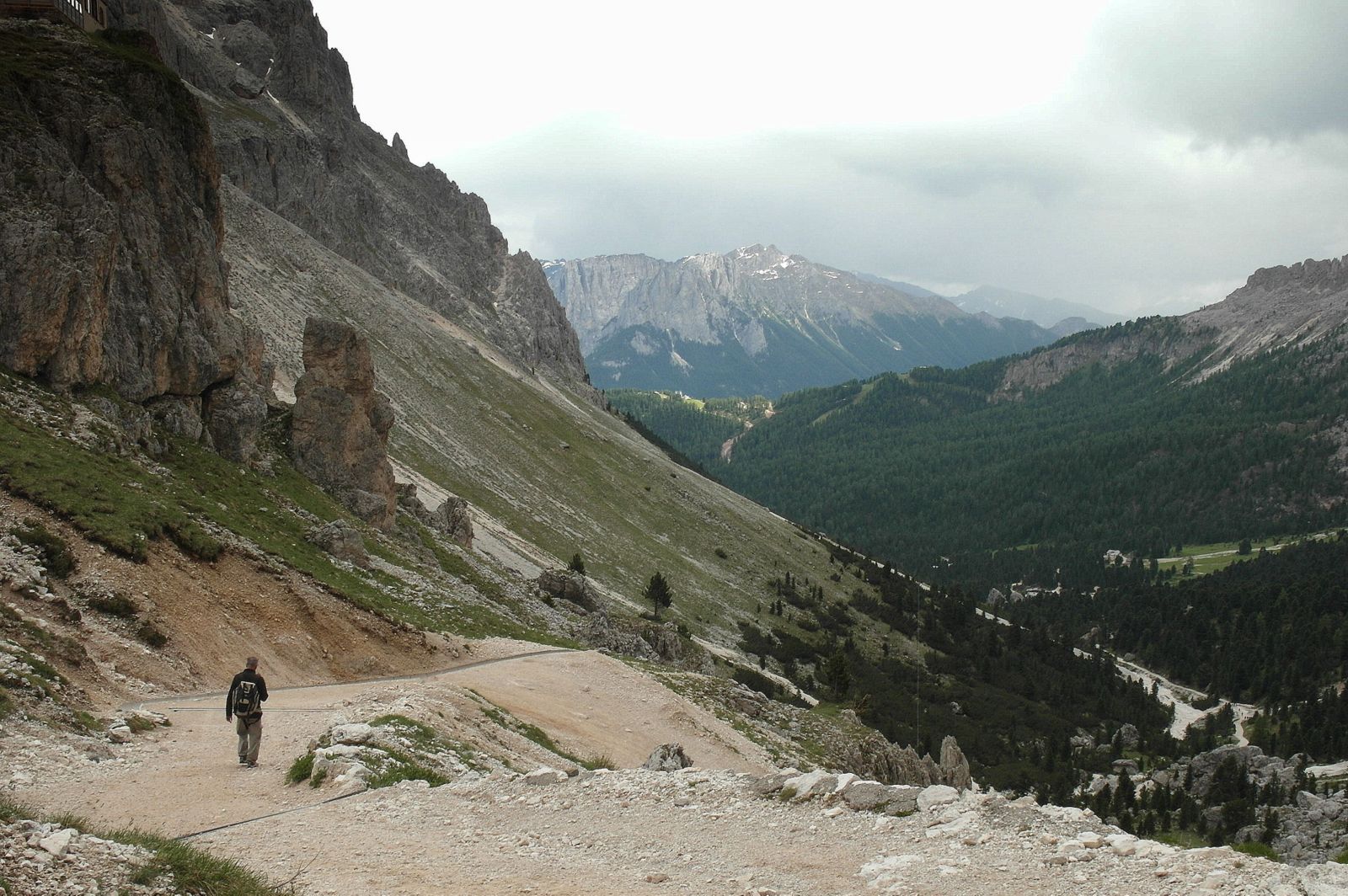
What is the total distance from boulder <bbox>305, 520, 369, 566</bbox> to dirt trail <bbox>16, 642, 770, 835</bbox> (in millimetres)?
7431

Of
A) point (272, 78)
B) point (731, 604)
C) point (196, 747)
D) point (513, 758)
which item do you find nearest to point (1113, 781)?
point (731, 604)

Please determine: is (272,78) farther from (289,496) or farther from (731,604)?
(289,496)

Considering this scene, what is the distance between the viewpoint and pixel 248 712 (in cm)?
1839

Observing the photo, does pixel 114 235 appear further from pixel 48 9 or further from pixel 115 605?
pixel 48 9

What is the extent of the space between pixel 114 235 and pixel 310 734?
28.7m

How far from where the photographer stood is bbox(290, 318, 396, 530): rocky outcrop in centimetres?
5178

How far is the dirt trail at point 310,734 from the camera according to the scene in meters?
15.5

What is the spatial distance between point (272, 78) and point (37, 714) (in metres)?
168

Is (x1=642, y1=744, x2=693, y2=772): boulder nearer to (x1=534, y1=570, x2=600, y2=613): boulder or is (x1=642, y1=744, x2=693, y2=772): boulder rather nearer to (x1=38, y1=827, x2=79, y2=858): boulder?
(x1=38, y1=827, x2=79, y2=858): boulder

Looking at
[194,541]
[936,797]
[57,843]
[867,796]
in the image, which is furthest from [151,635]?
[936,797]

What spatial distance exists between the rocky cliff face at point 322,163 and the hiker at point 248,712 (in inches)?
4848

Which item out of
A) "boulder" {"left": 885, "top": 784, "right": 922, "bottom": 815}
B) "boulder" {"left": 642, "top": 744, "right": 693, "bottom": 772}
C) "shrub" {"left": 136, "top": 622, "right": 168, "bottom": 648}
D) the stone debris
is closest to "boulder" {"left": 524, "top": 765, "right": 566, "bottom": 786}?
"boulder" {"left": 642, "top": 744, "right": 693, "bottom": 772}

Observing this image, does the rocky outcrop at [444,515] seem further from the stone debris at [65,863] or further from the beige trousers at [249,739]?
the stone debris at [65,863]

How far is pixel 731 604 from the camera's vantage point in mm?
113812
